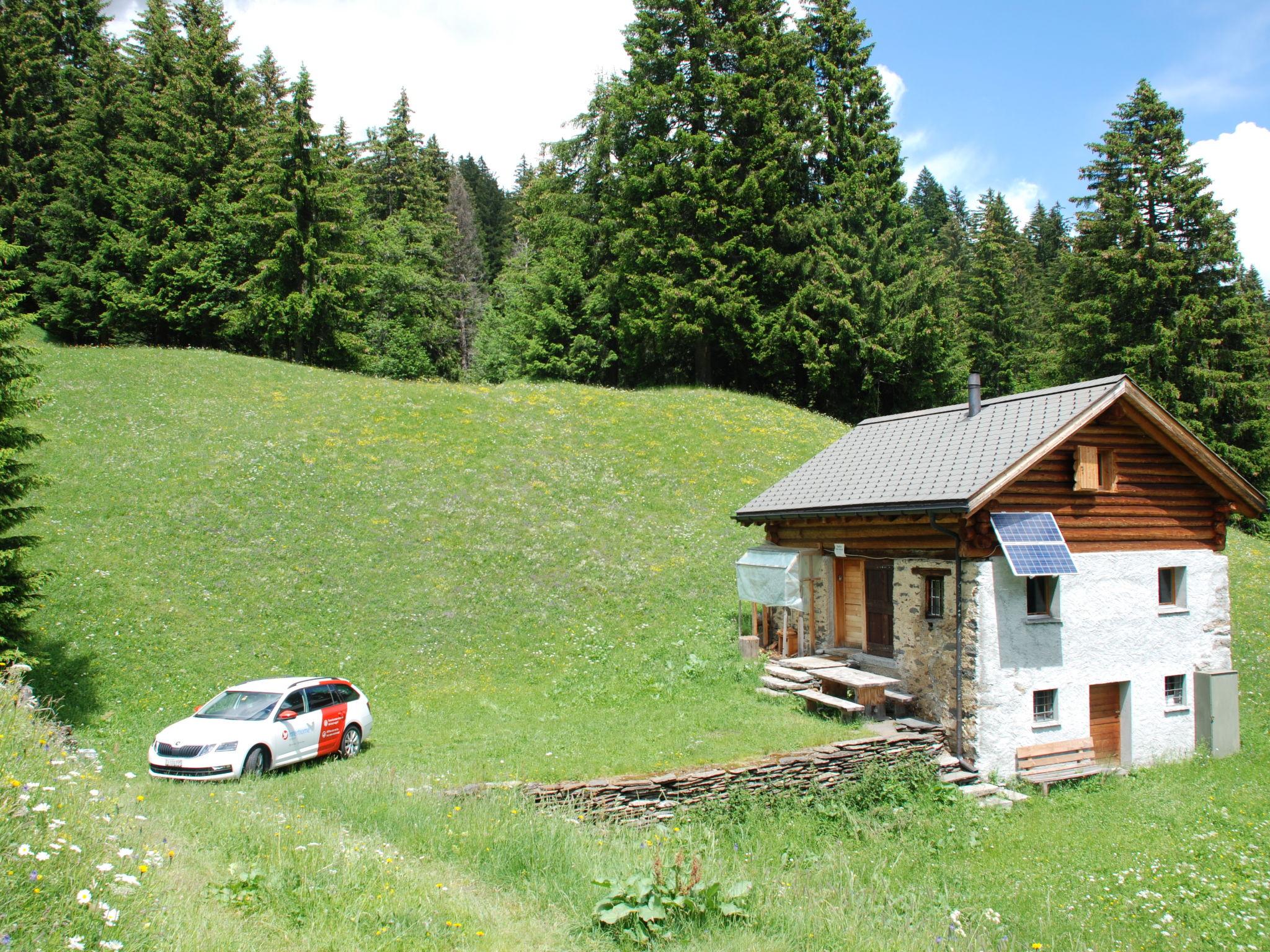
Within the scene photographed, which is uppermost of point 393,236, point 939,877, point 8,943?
point 393,236

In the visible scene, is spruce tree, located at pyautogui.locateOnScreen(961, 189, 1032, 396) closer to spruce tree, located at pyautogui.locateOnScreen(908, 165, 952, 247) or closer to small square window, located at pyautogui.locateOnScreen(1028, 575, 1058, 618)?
spruce tree, located at pyautogui.locateOnScreen(908, 165, 952, 247)

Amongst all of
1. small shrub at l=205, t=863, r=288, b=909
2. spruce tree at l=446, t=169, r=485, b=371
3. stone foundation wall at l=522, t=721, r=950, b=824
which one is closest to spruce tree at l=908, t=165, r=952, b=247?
spruce tree at l=446, t=169, r=485, b=371

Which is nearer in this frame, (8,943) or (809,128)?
(8,943)

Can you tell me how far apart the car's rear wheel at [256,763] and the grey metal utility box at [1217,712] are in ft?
66.4

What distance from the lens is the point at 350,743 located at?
1569 cm

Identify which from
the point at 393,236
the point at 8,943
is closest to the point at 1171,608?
the point at 8,943

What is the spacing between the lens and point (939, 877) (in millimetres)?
11609

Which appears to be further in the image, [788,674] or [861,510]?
[788,674]

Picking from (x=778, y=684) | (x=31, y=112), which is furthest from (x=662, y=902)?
(x=31, y=112)

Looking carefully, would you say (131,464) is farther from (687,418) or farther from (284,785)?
(687,418)

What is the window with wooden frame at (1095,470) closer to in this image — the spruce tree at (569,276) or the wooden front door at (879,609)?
the wooden front door at (879,609)

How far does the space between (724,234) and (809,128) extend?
8.61m

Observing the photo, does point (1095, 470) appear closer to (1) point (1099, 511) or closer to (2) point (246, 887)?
(1) point (1099, 511)

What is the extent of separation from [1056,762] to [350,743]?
14.6 metres
